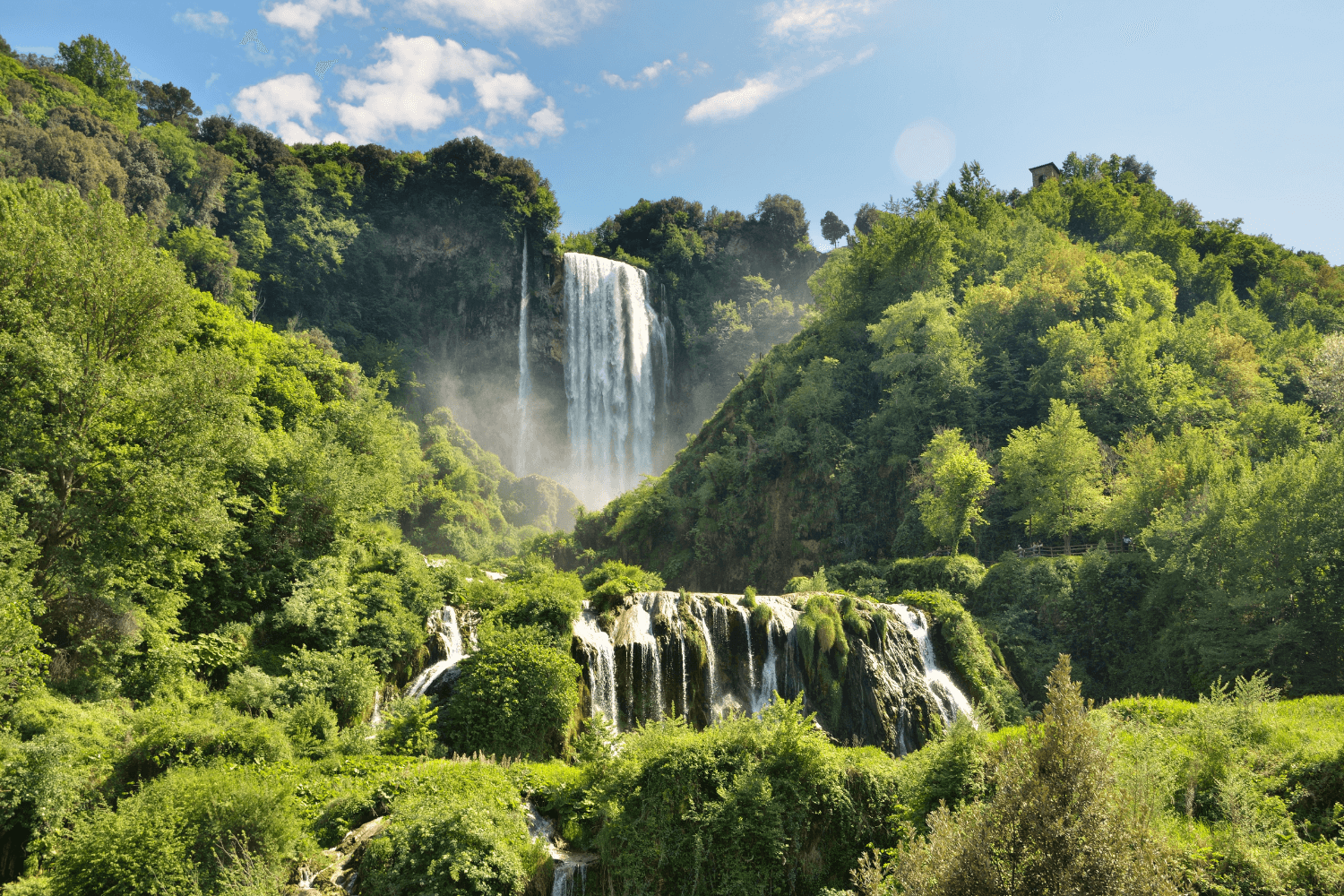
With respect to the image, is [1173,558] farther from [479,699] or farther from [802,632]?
[479,699]

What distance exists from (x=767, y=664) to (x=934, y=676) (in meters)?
7.00

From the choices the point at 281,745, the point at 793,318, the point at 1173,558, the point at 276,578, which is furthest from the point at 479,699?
the point at 793,318

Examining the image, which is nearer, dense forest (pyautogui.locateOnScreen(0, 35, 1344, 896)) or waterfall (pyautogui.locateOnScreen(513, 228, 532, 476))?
dense forest (pyautogui.locateOnScreen(0, 35, 1344, 896))

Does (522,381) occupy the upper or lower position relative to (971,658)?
upper

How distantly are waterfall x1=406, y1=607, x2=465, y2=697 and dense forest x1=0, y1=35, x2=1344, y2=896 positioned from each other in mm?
302

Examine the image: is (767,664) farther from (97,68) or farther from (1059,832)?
(97,68)

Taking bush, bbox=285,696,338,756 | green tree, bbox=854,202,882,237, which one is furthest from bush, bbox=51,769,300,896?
green tree, bbox=854,202,882,237

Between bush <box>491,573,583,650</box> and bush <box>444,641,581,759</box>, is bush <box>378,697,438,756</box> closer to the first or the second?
bush <box>444,641,581,759</box>

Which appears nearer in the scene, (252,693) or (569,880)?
(569,880)

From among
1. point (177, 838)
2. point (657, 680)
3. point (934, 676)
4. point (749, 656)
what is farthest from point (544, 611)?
point (934, 676)

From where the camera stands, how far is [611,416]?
6444 cm

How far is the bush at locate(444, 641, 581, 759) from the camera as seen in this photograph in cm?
1736

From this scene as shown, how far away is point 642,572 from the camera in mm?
27766

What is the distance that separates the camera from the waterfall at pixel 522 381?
65.8m
